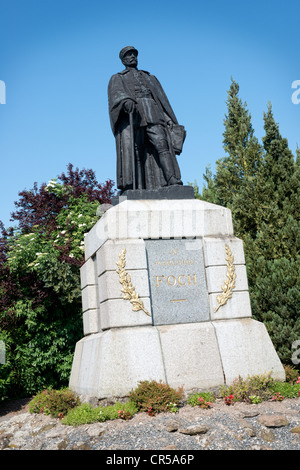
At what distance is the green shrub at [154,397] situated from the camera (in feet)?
21.1

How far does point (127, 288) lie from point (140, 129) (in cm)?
356

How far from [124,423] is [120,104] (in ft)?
19.5

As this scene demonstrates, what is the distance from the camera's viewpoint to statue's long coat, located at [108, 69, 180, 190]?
9.20 meters

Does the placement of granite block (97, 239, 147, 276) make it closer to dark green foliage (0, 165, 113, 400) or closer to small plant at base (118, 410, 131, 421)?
small plant at base (118, 410, 131, 421)

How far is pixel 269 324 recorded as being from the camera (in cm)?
1150

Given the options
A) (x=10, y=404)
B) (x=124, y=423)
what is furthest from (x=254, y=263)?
(x=10, y=404)

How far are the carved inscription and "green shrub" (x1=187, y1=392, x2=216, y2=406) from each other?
132 centimetres

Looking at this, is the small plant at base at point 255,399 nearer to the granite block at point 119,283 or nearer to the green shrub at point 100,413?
the green shrub at point 100,413

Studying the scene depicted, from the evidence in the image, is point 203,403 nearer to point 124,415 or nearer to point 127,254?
point 124,415

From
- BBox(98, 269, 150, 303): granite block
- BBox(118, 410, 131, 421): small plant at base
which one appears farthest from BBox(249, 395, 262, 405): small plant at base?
BBox(98, 269, 150, 303): granite block

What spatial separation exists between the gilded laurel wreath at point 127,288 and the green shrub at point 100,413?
1599 mm

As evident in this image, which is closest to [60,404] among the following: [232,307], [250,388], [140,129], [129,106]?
[250,388]

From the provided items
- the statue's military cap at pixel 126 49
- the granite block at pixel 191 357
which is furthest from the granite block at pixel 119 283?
the statue's military cap at pixel 126 49

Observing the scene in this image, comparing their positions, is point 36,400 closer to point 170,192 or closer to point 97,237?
point 97,237
